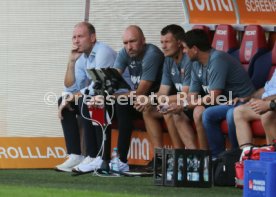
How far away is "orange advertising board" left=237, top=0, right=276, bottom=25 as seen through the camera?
→ 1314cm

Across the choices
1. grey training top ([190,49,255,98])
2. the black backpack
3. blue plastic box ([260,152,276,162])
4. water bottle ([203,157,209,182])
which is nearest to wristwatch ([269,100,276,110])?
the black backpack

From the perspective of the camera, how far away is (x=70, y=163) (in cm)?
1361

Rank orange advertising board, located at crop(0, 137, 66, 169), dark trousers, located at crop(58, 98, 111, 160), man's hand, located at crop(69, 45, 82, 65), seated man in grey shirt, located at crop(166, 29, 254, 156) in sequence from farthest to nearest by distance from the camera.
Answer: orange advertising board, located at crop(0, 137, 66, 169), man's hand, located at crop(69, 45, 82, 65), dark trousers, located at crop(58, 98, 111, 160), seated man in grey shirt, located at crop(166, 29, 254, 156)

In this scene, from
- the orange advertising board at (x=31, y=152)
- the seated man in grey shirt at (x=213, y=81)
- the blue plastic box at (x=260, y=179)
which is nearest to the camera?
the blue plastic box at (x=260, y=179)

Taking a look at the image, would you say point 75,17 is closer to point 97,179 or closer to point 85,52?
point 85,52

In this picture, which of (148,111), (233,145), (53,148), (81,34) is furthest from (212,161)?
(53,148)

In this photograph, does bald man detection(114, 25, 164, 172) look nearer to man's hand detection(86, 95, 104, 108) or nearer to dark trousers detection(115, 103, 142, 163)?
dark trousers detection(115, 103, 142, 163)

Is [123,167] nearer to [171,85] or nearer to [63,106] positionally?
[171,85]

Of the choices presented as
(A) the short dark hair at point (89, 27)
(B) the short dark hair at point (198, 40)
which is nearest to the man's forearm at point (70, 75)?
(A) the short dark hair at point (89, 27)

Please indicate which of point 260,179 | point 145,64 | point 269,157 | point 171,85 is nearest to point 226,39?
point 171,85

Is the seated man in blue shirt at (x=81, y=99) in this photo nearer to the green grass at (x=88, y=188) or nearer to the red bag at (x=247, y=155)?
the green grass at (x=88, y=188)

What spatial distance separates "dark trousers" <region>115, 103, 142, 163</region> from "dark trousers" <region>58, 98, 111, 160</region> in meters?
0.17

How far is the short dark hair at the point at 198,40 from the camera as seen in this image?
12.0 metres

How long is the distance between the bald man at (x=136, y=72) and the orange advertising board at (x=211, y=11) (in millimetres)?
990
